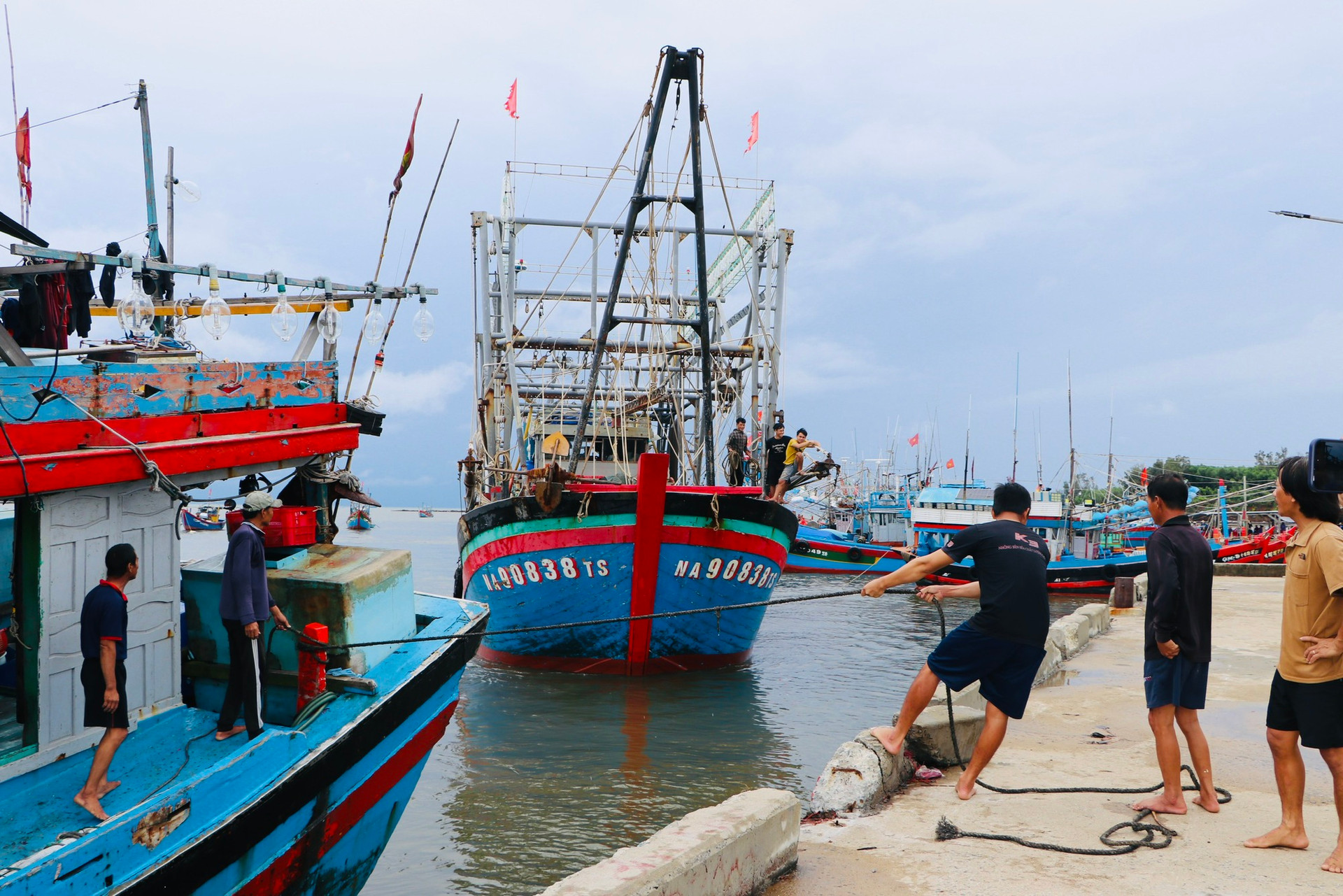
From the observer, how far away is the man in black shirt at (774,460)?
46.8 feet

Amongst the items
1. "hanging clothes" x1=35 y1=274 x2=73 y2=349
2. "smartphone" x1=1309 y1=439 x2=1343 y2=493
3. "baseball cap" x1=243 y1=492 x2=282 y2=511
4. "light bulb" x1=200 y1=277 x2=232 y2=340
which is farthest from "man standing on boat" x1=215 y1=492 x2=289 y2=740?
"smartphone" x1=1309 y1=439 x2=1343 y2=493

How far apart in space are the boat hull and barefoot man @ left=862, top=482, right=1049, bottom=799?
705 centimetres

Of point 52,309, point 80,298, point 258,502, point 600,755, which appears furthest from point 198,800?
point 600,755

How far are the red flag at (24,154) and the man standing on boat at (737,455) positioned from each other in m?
9.73

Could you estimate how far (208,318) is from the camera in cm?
664

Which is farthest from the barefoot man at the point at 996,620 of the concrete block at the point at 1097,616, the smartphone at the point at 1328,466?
the concrete block at the point at 1097,616

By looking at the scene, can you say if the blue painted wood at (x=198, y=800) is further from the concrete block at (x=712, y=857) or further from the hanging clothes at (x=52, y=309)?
the hanging clothes at (x=52, y=309)

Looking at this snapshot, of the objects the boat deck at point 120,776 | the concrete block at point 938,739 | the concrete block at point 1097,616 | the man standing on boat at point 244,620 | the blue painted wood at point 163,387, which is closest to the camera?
the boat deck at point 120,776

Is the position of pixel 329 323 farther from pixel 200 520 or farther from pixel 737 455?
pixel 737 455

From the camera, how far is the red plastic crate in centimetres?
615

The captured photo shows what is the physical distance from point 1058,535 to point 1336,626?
31366 millimetres

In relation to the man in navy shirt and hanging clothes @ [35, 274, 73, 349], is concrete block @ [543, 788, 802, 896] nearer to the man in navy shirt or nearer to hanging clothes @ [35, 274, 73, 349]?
the man in navy shirt

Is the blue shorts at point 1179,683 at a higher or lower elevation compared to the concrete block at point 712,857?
higher

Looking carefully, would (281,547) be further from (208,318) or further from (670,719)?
(670,719)
